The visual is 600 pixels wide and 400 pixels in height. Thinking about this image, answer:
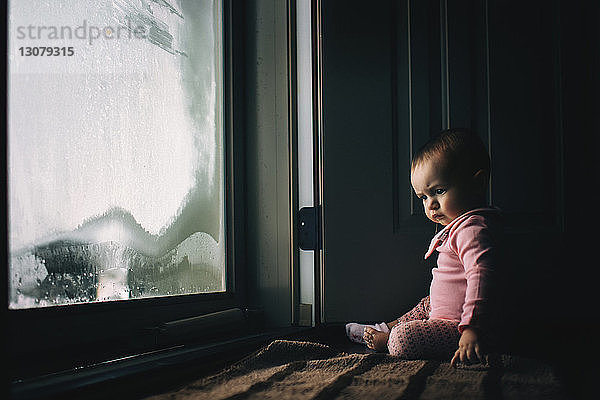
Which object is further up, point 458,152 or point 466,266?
point 458,152

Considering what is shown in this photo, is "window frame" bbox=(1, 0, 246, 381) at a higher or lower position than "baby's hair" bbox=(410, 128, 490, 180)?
lower

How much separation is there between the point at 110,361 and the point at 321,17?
3.27ft

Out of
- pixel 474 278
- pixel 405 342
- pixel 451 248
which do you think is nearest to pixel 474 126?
pixel 451 248

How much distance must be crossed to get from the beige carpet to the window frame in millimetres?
238

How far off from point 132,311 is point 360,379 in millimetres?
491

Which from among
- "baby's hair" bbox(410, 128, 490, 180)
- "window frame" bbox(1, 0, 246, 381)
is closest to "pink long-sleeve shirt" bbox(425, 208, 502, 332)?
"baby's hair" bbox(410, 128, 490, 180)

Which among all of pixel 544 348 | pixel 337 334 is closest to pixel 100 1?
pixel 337 334

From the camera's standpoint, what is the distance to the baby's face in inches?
56.0

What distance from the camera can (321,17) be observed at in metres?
1.62

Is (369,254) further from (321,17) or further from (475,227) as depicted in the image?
(321,17)

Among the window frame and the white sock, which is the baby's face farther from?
the window frame

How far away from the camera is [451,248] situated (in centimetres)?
139

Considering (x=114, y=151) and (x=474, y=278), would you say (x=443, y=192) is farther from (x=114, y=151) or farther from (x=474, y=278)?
(x=114, y=151)
